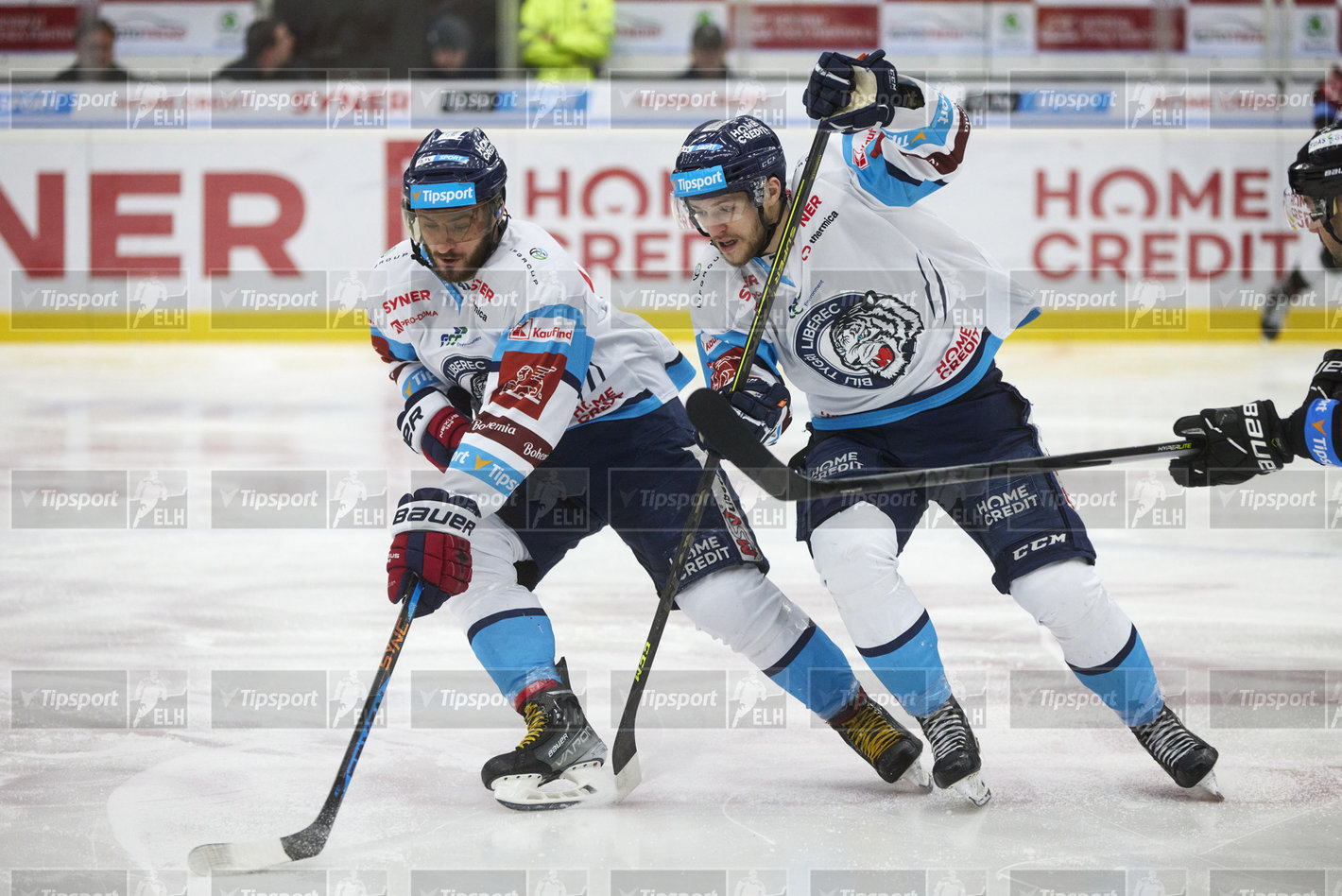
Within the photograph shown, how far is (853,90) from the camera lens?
8.37ft

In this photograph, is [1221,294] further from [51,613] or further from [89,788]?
[89,788]

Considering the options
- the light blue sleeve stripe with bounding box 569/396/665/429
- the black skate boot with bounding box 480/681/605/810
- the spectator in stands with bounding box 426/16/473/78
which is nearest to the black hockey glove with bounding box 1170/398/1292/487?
the light blue sleeve stripe with bounding box 569/396/665/429

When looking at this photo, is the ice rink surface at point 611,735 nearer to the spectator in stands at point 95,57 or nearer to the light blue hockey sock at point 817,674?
A: the light blue hockey sock at point 817,674

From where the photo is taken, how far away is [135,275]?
866 cm

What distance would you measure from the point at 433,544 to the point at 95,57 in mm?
7688

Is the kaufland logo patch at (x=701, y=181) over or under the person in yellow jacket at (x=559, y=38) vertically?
under

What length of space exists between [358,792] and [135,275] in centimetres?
689

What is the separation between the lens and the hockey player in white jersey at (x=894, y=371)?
2.44m

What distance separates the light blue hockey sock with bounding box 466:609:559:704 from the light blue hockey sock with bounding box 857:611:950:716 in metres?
0.56

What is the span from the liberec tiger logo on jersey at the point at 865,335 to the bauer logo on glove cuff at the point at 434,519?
716 millimetres

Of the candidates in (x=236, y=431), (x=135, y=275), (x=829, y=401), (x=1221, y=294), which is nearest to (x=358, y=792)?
(x=829, y=401)

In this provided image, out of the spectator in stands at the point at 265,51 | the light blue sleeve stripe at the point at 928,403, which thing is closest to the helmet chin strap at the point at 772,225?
the light blue sleeve stripe at the point at 928,403

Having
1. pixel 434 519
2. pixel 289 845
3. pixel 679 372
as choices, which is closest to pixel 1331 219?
pixel 679 372

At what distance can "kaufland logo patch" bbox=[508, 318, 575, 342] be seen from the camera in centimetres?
251
